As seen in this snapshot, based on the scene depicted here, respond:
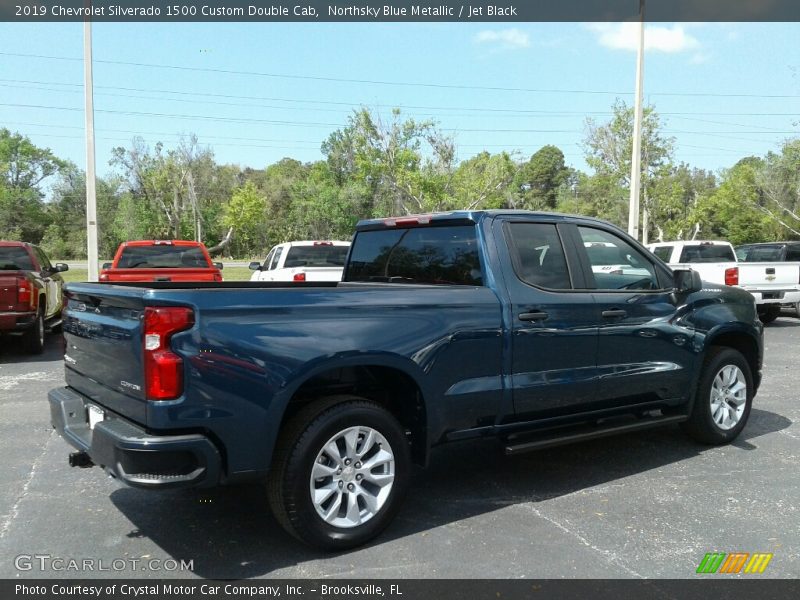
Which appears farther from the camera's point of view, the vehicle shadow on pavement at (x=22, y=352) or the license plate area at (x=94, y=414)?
the vehicle shadow on pavement at (x=22, y=352)

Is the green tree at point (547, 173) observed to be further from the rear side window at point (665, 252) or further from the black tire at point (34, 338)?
the black tire at point (34, 338)

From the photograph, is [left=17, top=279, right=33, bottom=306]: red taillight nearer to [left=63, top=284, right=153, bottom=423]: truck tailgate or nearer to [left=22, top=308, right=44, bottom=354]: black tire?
[left=22, top=308, right=44, bottom=354]: black tire

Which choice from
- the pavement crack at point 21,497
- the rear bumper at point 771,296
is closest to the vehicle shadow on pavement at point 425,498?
the pavement crack at point 21,497

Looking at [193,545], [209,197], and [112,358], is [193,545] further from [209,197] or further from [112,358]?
[209,197]

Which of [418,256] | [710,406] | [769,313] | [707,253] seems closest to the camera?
[418,256]

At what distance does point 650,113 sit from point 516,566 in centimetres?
3400

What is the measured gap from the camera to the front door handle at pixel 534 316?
4.43 m

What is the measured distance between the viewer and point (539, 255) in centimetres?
476

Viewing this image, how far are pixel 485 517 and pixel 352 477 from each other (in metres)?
1.02

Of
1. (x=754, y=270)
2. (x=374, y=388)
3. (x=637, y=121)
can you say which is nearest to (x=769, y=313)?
(x=754, y=270)

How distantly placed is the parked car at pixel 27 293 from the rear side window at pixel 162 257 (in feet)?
3.78

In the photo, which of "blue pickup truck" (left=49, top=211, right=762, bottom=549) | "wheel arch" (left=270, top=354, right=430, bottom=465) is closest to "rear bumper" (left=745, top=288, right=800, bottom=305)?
"blue pickup truck" (left=49, top=211, right=762, bottom=549)

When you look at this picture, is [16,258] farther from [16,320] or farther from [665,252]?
[665,252]

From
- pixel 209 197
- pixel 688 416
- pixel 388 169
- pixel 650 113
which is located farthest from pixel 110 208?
pixel 688 416
